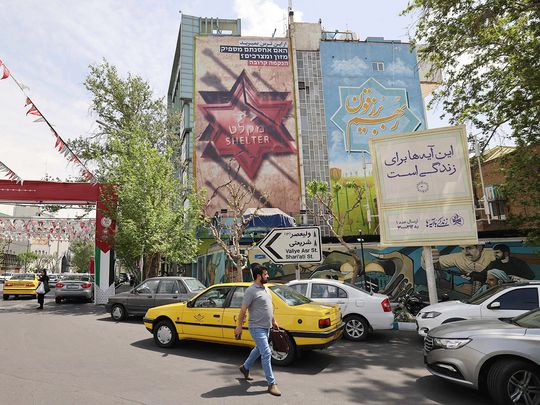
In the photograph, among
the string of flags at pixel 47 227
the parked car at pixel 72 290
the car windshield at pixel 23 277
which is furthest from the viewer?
the string of flags at pixel 47 227

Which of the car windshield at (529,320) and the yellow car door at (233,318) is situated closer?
the car windshield at (529,320)

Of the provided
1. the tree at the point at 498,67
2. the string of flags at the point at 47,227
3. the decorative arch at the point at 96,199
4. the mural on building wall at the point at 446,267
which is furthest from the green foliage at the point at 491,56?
the string of flags at the point at 47,227

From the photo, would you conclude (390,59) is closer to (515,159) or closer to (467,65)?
(467,65)

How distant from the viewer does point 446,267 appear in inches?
619

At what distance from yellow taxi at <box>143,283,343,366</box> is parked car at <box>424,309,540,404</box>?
1849 mm

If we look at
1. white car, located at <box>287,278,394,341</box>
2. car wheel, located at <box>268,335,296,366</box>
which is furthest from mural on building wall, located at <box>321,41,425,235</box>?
car wheel, located at <box>268,335,296,366</box>

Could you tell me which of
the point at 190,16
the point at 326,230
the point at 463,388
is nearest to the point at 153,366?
the point at 463,388

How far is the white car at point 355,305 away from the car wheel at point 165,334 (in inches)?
131

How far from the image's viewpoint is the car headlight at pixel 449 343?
489cm

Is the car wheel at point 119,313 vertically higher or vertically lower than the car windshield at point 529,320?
lower

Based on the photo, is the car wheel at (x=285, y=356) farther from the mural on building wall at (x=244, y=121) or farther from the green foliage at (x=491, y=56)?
the mural on building wall at (x=244, y=121)

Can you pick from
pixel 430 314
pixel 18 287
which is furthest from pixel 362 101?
pixel 18 287

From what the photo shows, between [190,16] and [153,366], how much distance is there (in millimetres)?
40446

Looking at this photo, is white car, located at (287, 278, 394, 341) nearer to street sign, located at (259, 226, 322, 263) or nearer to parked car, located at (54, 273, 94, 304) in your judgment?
street sign, located at (259, 226, 322, 263)
